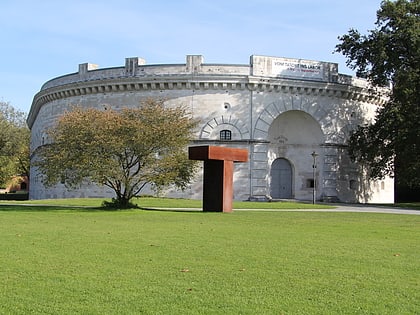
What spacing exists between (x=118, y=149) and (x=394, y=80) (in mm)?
21622

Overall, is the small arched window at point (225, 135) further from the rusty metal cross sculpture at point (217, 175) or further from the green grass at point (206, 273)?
the green grass at point (206, 273)

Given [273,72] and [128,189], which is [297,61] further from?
[128,189]

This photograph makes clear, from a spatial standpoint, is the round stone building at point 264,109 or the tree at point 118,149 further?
the round stone building at point 264,109

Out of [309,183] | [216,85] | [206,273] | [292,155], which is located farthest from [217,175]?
[309,183]

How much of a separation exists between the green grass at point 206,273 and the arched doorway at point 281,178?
93.8ft

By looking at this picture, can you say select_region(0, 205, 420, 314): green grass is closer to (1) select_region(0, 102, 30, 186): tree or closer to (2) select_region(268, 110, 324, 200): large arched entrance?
(2) select_region(268, 110, 324, 200): large arched entrance

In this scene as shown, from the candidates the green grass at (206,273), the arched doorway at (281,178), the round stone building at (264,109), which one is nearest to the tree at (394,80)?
the round stone building at (264,109)

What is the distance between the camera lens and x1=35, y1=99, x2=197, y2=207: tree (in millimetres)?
25031

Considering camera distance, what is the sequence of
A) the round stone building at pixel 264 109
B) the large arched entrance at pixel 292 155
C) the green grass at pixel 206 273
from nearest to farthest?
the green grass at pixel 206 273 < the round stone building at pixel 264 109 < the large arched entrance at pixel 292 155

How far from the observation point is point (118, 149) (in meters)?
25.5

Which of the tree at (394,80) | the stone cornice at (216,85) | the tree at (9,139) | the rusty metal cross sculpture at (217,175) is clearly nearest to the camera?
the rusty metal cross sculpture at (217,175)

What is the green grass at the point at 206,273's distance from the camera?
665 cm

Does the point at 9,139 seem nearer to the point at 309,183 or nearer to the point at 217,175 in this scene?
the point at 309,183

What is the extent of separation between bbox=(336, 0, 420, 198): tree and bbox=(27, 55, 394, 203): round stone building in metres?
2.73
